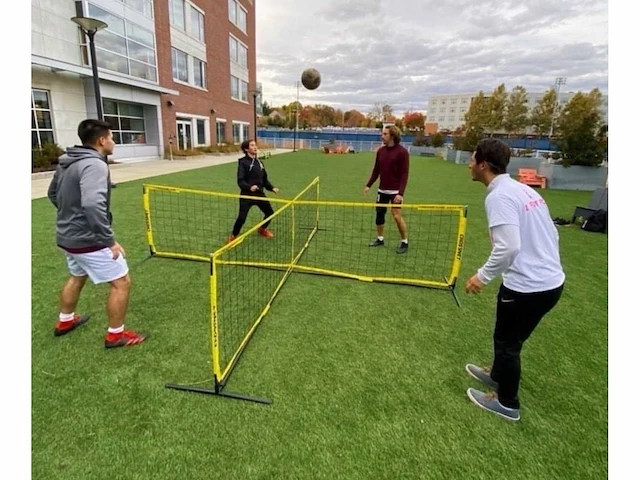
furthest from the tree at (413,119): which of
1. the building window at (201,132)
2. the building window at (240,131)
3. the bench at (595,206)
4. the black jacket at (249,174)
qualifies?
the black jacket at (249,174)

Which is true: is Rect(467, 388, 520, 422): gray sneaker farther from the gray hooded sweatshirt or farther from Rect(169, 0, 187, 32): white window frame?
Rect(169, 0, 187, 32): white window frame

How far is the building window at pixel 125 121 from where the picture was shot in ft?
56.2

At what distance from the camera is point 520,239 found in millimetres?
2068

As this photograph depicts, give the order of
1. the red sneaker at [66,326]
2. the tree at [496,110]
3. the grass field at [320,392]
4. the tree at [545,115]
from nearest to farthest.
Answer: the grass field at [320,392] → the red sneaker at [66,326] → the tree at [496,110] → the tree at [545,115]

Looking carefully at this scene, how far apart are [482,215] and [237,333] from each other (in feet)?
24.1

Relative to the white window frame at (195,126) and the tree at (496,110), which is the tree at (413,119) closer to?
the tree at (496,110)

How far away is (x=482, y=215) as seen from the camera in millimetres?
8695

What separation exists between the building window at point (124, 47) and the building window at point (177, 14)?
124 inches

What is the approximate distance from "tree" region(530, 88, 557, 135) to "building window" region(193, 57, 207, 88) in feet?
107

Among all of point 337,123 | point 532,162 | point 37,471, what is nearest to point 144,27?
point 532,162

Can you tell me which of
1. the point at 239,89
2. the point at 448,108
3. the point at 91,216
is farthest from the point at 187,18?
the point at 448,108

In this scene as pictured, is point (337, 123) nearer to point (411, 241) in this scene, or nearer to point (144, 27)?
point (144, 27)

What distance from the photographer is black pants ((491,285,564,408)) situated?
2.18 meters

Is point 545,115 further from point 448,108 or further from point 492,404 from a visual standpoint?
point 448,108
